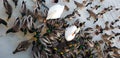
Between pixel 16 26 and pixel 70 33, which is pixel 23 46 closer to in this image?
pixel 16 26

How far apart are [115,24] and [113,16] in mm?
52

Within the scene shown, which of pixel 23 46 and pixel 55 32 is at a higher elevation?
pixel 55 32

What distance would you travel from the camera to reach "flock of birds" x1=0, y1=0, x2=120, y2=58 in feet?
3.76

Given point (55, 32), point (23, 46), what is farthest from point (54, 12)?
point (23, 46)

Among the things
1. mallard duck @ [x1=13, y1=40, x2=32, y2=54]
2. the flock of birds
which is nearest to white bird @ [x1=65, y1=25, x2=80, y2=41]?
the flock of birds

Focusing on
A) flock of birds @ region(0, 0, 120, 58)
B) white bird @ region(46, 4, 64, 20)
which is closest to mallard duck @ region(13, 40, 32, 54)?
flock of birds @ region(0, 0, 120, 58)

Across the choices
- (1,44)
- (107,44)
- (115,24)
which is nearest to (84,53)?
(107,44)

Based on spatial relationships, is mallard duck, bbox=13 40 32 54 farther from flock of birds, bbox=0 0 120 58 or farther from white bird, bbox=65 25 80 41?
white bird, bbox=65 25 80 41

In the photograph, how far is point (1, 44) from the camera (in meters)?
1.12

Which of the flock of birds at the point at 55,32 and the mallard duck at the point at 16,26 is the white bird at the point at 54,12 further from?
the mallard duck at the point at 16,26

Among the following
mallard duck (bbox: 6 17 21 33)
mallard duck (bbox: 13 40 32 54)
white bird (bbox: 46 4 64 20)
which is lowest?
mallard duck (bbox: 13 40 32 54)

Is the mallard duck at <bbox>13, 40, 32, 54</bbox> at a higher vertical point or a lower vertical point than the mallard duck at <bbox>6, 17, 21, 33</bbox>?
lower

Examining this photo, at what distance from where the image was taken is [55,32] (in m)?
1.21

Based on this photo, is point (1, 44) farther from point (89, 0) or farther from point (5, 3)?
point (89, 0)
